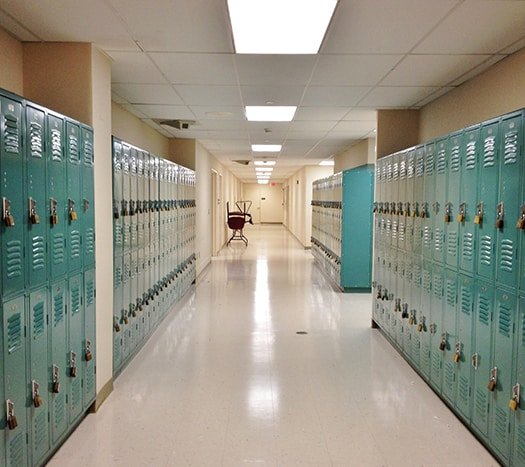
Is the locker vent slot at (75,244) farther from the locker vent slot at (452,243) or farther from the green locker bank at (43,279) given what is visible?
the locker vent slot at (452,243)

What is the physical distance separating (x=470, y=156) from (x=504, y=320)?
3.38ft

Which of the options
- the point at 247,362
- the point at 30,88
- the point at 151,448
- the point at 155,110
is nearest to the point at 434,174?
the point at 247,362

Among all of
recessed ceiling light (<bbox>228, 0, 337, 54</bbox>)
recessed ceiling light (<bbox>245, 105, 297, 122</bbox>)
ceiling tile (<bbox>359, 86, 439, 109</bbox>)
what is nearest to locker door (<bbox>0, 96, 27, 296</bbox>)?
recessed ceiling light (<bbox>228, 0, 337, 54</bbox>)

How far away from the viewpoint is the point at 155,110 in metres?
5.36

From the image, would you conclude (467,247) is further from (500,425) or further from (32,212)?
(32,212)

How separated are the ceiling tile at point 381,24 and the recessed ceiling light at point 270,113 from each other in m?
1.99

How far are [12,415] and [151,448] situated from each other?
2.92 feet

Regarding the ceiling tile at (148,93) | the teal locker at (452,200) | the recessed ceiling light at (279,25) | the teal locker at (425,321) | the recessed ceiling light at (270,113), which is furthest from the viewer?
the recessed ceiling light at (270,113)

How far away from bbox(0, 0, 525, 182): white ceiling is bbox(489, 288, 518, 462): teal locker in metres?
1.59

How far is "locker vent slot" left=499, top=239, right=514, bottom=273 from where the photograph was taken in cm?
236

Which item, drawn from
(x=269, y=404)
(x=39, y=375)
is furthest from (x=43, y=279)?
(x=269, y=404)

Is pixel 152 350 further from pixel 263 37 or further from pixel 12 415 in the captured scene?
pixel 263 37

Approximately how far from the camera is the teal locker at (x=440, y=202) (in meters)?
3.28

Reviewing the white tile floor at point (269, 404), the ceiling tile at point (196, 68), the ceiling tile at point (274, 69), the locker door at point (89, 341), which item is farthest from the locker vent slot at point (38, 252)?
the ceiling tile at point (274, 69)
